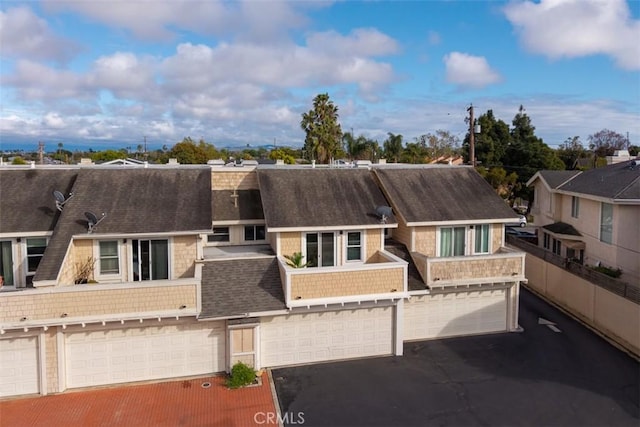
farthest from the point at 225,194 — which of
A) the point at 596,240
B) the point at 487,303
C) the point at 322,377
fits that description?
the point at 596,240

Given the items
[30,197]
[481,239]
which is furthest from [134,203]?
[481,239]

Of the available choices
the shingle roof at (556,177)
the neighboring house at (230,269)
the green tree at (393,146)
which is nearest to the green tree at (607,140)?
the green tree at (393,146)

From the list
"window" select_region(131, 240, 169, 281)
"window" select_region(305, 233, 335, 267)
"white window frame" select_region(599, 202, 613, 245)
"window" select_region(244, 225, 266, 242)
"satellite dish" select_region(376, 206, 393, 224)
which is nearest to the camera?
"window" select_region(131, 240, 169, 281)

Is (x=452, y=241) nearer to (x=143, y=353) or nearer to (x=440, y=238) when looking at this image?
(x=440, y=238)

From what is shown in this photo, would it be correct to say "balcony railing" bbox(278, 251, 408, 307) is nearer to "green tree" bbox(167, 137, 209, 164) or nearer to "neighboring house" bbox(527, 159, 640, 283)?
"neighboring house" bbox(527, 159, 640, 283)

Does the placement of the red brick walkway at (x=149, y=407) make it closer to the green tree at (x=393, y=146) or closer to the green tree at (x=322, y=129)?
the green tree at (x=322, y=129)

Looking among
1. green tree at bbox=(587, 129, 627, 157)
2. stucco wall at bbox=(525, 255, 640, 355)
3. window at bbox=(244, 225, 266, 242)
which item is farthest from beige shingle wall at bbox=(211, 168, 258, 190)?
green tree at bbox=(587, 129, 627, 157)

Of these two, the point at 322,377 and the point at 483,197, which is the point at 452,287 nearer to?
the point at 483,197
